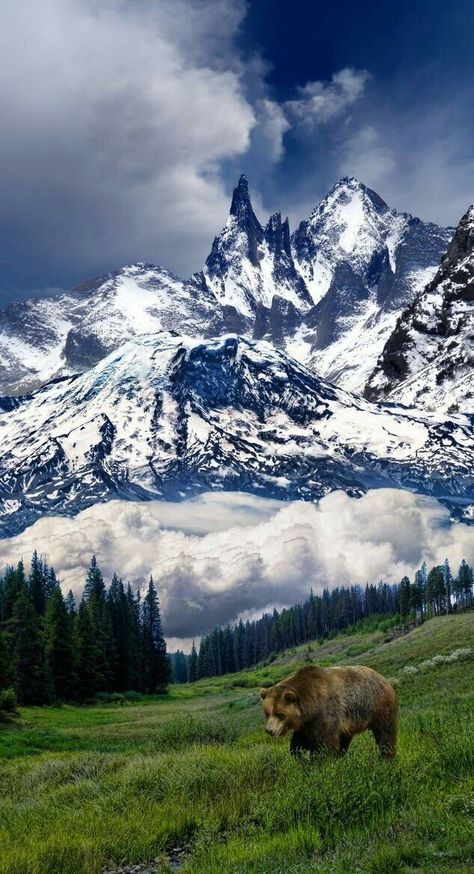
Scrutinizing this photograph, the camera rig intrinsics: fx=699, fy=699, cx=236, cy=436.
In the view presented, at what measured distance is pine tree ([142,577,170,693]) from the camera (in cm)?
11662

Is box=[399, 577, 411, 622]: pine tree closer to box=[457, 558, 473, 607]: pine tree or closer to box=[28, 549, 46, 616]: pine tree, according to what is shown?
box=[457, 558, 473, 607]: pine tree

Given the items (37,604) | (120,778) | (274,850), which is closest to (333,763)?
(274,850)

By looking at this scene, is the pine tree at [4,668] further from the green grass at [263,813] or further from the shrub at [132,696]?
the green grass at [263,813]

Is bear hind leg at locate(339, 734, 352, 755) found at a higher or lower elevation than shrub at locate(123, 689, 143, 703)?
higher

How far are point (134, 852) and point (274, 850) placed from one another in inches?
86.5

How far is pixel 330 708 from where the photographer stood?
11781 mm

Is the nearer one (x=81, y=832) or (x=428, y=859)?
(x=428, y=859)

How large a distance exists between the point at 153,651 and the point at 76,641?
38297mm

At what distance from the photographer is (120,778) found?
521 inches

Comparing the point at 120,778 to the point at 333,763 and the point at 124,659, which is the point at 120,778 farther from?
the point at 124,659

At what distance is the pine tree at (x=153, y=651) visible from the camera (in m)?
117

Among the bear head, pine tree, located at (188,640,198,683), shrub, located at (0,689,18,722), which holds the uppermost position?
the bear head

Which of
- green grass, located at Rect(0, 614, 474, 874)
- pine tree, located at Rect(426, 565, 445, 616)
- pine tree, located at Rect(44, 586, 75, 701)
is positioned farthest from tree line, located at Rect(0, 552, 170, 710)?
pine tree, located at Rect(426, 565, 445, 616)

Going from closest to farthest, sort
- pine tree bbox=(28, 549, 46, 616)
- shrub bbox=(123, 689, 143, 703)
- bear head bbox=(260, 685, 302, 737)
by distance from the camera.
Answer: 1. bear head bbox=(260, 685, 302, 737)
2. shrub bbox=(123, 689, 143, 703)
3. pine tree bbox=(28, 549, 46, 616)
